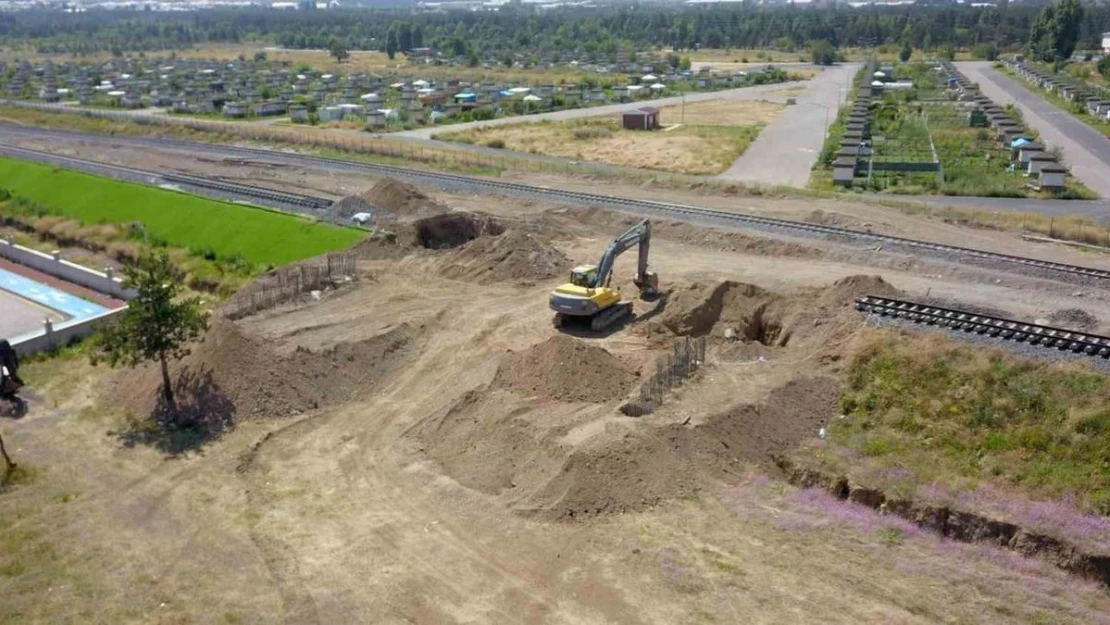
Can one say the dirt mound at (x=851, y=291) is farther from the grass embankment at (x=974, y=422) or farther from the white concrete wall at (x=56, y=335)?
the white concrete wall at (x=56, y=335)

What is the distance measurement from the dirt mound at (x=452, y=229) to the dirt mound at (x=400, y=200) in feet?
6.56

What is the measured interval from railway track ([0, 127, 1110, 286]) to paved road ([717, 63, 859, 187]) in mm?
10573

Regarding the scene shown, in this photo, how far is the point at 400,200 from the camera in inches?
1757

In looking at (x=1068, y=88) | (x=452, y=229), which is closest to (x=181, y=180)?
(x=452, y=229)

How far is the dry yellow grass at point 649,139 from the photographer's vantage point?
6103cm

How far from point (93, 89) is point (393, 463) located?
10167cm

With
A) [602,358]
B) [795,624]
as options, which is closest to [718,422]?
[602,358]

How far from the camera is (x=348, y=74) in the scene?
429 ft

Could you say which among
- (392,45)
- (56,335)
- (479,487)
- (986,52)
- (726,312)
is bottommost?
(479,487)

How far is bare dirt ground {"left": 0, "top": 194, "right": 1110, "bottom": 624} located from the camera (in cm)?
1825

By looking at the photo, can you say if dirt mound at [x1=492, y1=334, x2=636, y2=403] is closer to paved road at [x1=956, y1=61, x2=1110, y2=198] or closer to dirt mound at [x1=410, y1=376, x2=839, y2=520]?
dirt mound at [x1=410, y1=376, x2=839, y2=520]

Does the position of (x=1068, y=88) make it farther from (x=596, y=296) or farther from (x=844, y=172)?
(x=596, y=296)

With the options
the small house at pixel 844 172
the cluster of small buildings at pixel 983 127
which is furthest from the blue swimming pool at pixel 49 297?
the cluster of small buildings at pixel 983 127

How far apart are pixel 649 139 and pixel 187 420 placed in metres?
49.1
